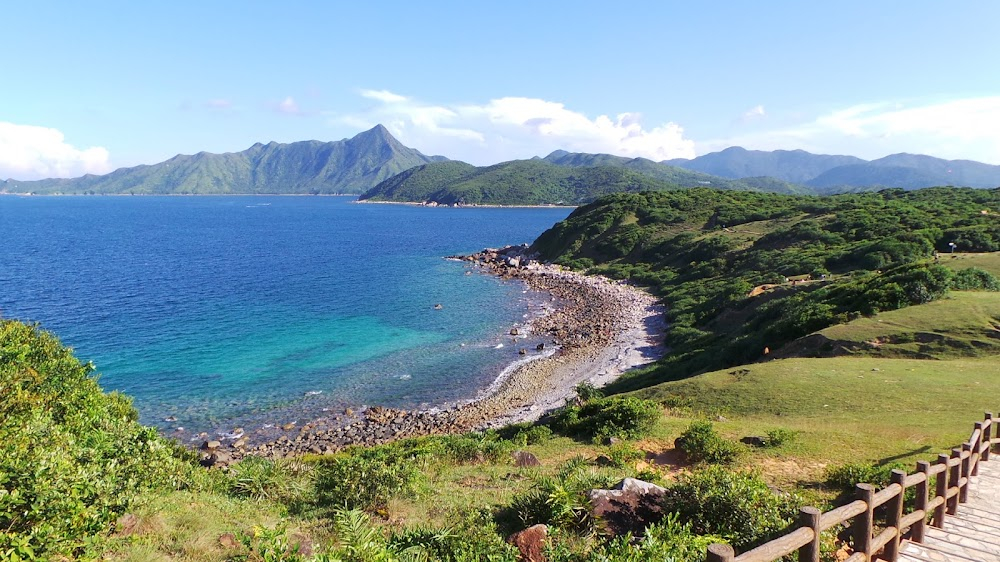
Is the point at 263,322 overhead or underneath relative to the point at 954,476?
underneath

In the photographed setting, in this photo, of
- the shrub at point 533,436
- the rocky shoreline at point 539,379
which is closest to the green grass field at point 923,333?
the rocky shoreline at point 539,379

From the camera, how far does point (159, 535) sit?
8.59 m

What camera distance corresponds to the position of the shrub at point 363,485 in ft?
36.7

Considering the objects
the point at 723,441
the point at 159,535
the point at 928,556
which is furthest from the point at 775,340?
the point at 159,535

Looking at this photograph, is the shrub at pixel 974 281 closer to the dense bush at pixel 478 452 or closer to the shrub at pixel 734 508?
the dense bush at pixel 478 452

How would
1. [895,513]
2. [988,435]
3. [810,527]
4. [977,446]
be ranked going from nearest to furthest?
[810,527] → [895,513] → [977,446] → [988,435]

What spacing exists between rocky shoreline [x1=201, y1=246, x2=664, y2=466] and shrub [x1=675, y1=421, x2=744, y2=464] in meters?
15.3

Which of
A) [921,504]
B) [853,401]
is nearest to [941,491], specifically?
[921,504]

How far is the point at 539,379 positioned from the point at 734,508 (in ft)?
95.8

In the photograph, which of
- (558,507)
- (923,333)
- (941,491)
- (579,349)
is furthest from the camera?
(579,349)

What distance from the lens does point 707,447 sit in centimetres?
1442

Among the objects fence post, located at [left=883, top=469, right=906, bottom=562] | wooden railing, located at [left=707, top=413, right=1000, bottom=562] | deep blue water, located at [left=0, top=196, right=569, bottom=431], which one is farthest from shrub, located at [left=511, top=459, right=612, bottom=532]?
deep blue water, located at [left=0, top=196, right=569, bottom=431]

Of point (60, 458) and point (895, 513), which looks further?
point (895, 513)

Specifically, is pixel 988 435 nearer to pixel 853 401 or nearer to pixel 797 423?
pixel 797 423
